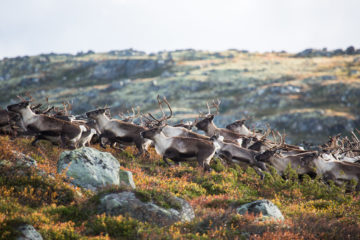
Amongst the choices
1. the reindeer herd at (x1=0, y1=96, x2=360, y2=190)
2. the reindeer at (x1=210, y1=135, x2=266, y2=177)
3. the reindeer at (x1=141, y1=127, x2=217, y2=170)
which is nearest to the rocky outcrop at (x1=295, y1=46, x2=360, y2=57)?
the reindeer herd at (x1=0, y1=96, x2=360, y2=190)

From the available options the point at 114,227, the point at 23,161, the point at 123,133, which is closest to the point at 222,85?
the point at 123,133

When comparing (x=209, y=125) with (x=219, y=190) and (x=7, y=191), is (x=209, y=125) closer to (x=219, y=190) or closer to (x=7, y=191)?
(x=219, y=190)

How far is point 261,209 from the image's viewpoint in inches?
347

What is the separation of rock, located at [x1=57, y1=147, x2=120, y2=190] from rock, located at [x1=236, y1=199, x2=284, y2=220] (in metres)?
3.59

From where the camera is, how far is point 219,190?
12.1 meters

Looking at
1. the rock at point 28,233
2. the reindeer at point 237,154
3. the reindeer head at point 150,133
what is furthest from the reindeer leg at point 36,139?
the rock at point 28,233

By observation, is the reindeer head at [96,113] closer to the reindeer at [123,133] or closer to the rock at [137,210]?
the reindeer at [123,133]

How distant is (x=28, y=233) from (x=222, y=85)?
84.4 meters

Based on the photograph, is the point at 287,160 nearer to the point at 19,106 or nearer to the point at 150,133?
the point at 150,133

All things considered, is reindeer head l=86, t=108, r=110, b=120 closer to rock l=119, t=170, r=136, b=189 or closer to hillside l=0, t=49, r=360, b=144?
rock l=119, t=170, r=136, b=189

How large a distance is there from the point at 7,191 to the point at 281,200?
8.36m

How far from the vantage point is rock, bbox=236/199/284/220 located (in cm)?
873

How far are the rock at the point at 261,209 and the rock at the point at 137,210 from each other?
1611 mm

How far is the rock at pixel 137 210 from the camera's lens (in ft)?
25.6
